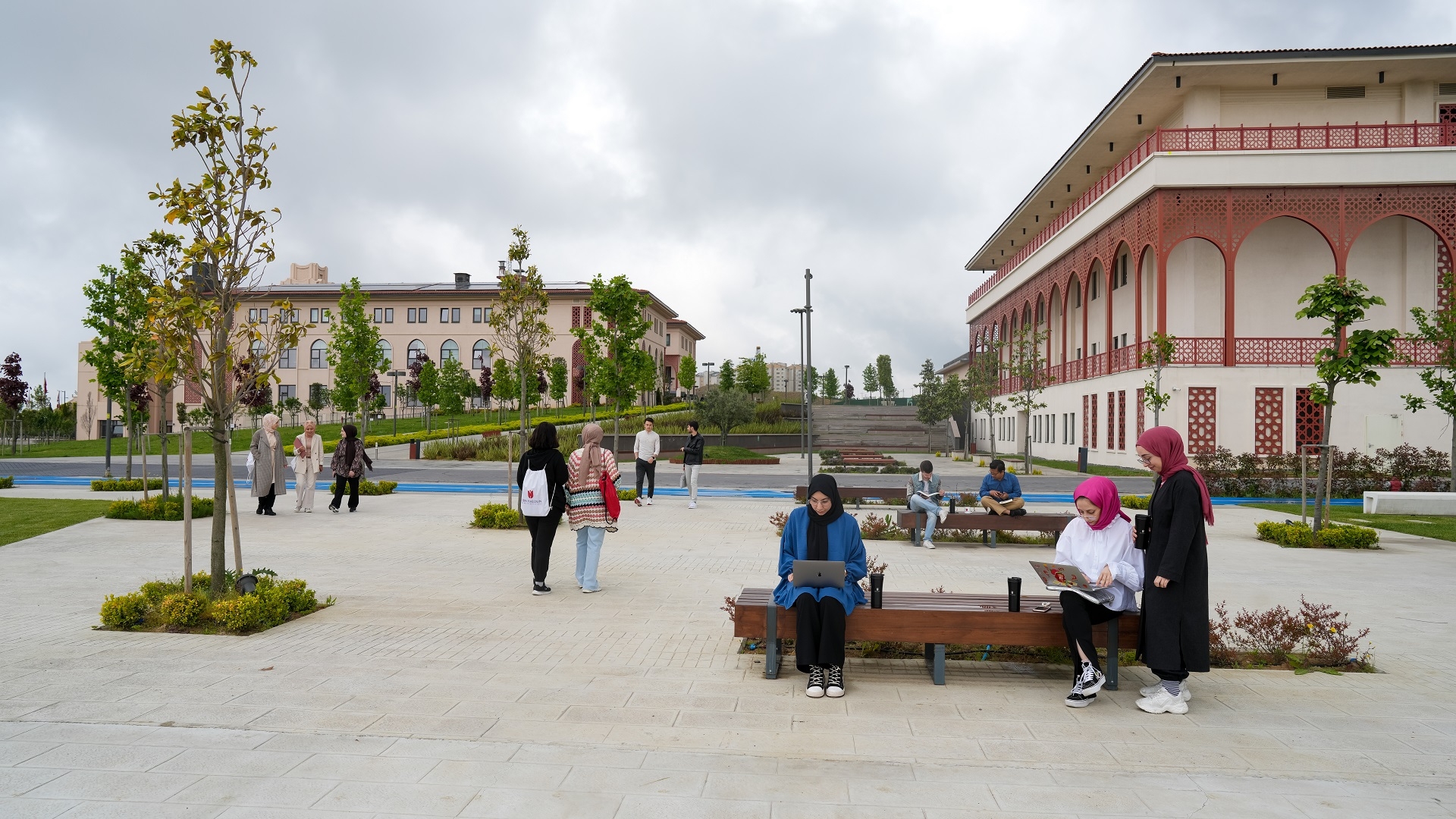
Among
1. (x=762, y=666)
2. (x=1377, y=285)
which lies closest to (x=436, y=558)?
(x=762, y=666)

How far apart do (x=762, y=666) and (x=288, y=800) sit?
3.25 meters

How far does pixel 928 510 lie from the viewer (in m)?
13.3

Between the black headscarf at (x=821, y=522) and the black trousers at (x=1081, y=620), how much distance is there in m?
1.54

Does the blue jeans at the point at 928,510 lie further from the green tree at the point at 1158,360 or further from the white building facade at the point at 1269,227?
the white building facade at the point at 1269,227

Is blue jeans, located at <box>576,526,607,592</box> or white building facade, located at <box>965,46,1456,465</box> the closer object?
blue jeans, located at <box>576,526,607,592</box>

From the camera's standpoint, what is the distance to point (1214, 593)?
9.52 metres

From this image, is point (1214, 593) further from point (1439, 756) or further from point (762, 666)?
point (762, 666)

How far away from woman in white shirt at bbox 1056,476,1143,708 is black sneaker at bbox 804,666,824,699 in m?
1.54

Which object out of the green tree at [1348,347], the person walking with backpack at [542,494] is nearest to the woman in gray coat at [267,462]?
the person walking with backpack at [542,494]

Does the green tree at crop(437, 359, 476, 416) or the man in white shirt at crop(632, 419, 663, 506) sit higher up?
the green tree at crop(437, 359, 476, 416)

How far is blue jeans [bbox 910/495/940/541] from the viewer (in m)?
13.3

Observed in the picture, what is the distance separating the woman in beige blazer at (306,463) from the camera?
53.8 feet

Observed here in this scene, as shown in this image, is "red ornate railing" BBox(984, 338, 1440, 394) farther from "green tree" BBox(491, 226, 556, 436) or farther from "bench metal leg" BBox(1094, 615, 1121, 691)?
"bench metal leg" BBox(1094, 615, 1121, 691)

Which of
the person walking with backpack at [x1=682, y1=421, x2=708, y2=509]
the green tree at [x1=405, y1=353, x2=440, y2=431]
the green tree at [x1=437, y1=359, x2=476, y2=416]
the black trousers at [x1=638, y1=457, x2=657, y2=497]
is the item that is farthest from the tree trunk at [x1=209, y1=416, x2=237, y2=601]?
the green tree at [x1=437, y1=359, x2=476, y2=416]
